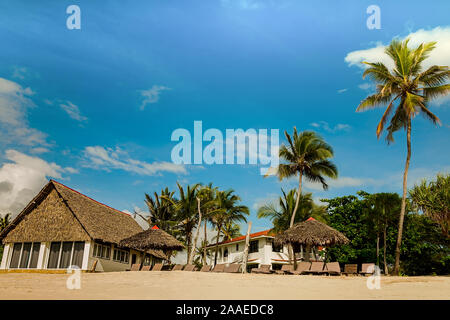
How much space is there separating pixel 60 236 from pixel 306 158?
1632 cm

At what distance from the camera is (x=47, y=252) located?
71.9ft

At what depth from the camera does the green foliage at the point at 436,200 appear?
71.1 feet

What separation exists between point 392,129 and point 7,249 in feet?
75.3

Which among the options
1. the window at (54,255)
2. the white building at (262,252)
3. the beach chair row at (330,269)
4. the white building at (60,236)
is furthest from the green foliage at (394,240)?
the window at (54,255)

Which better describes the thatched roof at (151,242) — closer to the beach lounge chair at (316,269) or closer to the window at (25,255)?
the window at (25,255)

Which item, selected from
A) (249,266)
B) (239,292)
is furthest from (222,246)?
(239,292)

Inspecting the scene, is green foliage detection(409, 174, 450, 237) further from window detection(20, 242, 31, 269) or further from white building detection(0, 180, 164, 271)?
window detection(20, 242, 31, 269)

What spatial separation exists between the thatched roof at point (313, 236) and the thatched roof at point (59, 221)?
1014 cm

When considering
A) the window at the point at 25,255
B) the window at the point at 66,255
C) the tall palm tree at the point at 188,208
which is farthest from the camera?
the tall palm tree at the point at 188,208

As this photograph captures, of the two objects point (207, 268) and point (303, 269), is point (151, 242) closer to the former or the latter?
point (207, 268)

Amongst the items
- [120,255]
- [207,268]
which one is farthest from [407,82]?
[120,255]

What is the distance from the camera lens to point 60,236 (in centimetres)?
2155

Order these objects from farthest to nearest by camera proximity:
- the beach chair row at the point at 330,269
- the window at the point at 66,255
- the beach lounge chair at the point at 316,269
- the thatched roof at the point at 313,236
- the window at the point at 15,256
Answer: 1. the window at the point at 15,256
2. the window at the point at 66,255
3. the thatched roof at the point at 313,236
4. the beach lounge chair at the point at 316,269
5. the beach chair row at the point at 330,269
